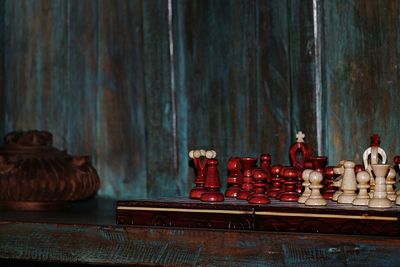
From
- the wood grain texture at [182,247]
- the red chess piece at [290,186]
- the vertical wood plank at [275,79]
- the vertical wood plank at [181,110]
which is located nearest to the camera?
the wood grain texture at [182,247]

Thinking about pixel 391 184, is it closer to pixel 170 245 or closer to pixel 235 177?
pixel 235 177

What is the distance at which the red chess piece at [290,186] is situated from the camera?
1448mm

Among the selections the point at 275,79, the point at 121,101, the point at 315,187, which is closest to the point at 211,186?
the point at 315,187

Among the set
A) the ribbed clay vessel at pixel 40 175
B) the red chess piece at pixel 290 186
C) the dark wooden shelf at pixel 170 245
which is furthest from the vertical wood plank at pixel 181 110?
the red chess piece at pixel 290 186

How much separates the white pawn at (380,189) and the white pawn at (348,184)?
2.3 inches

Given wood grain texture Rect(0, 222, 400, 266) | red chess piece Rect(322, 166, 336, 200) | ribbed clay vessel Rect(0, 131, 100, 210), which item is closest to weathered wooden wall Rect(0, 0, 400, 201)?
ribbed clay vessel Rect(0, 131, 100, 210)

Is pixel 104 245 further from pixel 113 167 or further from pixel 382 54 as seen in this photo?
pixel 382 54

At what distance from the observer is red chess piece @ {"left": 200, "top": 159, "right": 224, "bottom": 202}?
1.45 meters

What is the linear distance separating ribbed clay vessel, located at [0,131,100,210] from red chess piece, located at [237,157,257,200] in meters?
A: 0.51

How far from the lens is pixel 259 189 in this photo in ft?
4.65

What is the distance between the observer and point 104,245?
1.43 meters

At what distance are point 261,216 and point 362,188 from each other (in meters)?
0.18

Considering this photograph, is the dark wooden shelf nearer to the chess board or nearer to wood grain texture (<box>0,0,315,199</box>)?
the chess board

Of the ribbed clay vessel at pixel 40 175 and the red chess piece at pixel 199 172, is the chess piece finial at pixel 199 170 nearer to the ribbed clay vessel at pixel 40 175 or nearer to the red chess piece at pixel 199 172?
the red chess piece at pixel 199 172
